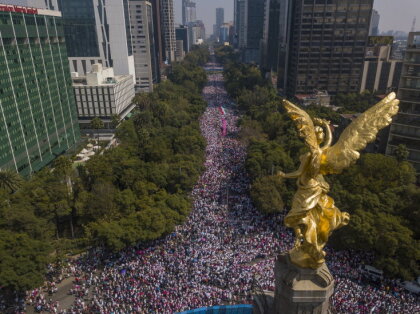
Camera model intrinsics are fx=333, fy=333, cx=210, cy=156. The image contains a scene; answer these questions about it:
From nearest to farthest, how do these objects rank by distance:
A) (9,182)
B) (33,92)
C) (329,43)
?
(9,182) < (33,92) < (329,43)

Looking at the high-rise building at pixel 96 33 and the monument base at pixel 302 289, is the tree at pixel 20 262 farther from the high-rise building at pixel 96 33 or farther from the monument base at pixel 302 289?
the high-rise building at pixel 96 33

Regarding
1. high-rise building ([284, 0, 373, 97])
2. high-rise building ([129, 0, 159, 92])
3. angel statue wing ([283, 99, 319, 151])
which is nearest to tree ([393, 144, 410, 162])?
angel statue wing ([283, 99, 319, 151])

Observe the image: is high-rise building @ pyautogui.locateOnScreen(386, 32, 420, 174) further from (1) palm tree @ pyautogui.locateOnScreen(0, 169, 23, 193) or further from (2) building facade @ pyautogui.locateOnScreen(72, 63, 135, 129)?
(2) building facade @ pyautogui.locateOnScreen(72, 63, 135, 129)

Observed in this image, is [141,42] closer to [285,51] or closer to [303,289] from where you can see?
[285,51]

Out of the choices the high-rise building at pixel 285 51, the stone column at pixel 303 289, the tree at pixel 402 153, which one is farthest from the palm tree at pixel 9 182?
the high-rise building at pixel 285 51

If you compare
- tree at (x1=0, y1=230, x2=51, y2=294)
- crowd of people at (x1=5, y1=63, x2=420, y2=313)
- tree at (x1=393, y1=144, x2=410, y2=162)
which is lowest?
crowd of people at (x1=5, y1=63, x2=420, y2=313)

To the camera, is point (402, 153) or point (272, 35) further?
point (272, 35)

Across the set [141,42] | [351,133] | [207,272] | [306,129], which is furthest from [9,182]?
[141,42]
